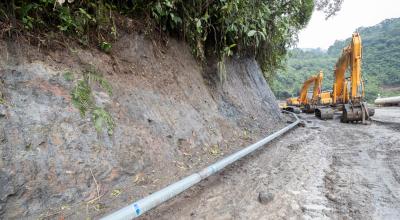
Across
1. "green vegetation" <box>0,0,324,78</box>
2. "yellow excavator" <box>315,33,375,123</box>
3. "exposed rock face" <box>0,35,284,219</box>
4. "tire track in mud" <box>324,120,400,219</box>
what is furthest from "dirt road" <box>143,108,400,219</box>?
"yellow excavator" <box>315,33,375,123</box>

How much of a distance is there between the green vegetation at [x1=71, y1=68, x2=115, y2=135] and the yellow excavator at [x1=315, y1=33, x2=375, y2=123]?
9.83 meters

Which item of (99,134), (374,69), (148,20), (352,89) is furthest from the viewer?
(374,69)

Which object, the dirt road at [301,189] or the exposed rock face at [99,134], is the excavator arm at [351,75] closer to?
the dirt road at [301,189]

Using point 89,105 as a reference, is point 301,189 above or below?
below

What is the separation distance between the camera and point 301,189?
2945 millimetres

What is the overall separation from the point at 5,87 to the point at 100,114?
92 centimetres

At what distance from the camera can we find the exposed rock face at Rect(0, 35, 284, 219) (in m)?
2.26

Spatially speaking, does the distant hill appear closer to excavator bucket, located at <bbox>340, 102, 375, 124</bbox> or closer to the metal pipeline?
excavator bucket, located at <bbox>340, 102, 375, 124</bbox>

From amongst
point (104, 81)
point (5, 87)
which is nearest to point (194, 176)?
point (104, 81)

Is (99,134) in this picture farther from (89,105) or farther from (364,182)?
(364,182)

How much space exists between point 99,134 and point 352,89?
11.0m

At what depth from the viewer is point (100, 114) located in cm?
301

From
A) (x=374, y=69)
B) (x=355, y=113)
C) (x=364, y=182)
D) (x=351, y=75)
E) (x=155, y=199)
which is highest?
(x=374, y=69)

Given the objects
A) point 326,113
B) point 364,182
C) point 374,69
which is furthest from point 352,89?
point 374,69
